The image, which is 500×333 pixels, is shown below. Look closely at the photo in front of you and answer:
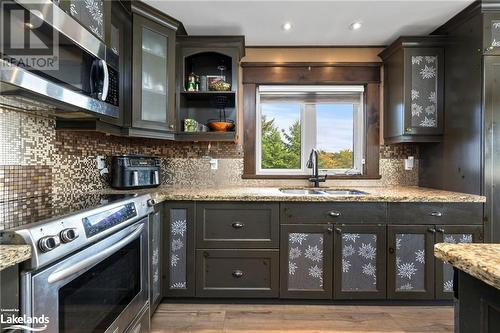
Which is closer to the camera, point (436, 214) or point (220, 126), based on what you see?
point (436, 214)

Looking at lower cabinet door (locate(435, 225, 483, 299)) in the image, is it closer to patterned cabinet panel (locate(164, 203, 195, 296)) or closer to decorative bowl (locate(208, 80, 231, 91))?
patterned cabinet panel (locate(164, 203, 195, 296))

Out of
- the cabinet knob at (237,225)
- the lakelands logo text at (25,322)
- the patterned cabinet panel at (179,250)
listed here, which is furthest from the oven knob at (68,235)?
the cabinet knob at (237,225)

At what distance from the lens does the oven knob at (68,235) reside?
95 cm

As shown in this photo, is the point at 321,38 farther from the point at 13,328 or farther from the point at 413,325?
the point at 13,328

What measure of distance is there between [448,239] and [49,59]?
2713 mm

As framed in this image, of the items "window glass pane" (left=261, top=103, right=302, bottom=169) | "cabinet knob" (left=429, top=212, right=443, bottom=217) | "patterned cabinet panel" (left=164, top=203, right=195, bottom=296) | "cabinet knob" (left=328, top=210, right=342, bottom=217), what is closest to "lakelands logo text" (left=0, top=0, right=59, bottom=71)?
"patterned cabinet panel" (left=164, top=203, right=195, bottom=296)

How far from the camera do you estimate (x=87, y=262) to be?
3.54 feet

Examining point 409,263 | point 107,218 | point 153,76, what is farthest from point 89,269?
point 409,263

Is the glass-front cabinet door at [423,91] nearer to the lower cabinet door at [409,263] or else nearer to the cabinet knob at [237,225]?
the lower cabinet door at [409,263]

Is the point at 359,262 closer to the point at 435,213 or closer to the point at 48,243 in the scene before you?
Result: the point at 435,213

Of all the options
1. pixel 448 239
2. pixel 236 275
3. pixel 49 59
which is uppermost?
pixel 49 59

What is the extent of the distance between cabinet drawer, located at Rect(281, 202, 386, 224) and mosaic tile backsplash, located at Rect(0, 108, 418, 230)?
70 cm

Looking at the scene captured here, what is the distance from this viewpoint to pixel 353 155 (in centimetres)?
289

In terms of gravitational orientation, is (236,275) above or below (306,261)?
below
